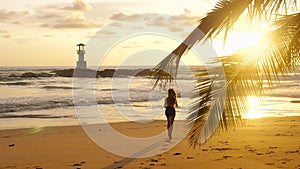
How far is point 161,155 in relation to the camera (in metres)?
10.3

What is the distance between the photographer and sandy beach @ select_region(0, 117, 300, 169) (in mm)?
9438

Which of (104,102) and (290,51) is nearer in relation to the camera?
(290,51)

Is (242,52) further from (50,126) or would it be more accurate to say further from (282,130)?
(50,126)

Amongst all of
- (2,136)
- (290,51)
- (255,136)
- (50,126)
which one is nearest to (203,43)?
(290,51)

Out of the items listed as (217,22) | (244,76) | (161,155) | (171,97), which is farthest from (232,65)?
(171,97)

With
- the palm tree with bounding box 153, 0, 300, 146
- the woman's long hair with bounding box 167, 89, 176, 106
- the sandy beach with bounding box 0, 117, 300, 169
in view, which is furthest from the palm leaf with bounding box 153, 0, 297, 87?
the woman's long hair with bounding box 167, 89, 176, 106

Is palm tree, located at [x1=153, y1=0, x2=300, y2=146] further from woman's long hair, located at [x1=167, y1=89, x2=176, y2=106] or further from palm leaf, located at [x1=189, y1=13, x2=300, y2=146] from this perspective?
woman's long hair, located at [x1=167, y1=89, x2=176, y2=106]

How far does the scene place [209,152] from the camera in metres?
10.7

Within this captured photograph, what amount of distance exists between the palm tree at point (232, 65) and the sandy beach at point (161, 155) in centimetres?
393

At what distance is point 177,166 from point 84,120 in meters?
9.71

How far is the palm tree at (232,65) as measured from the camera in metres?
5.29

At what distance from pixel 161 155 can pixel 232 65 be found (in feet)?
17.0

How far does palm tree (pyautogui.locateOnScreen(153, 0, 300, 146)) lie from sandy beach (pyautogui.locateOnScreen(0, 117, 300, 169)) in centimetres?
393

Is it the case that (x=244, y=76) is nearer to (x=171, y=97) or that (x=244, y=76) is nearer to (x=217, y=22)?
(x=217, y=22)
